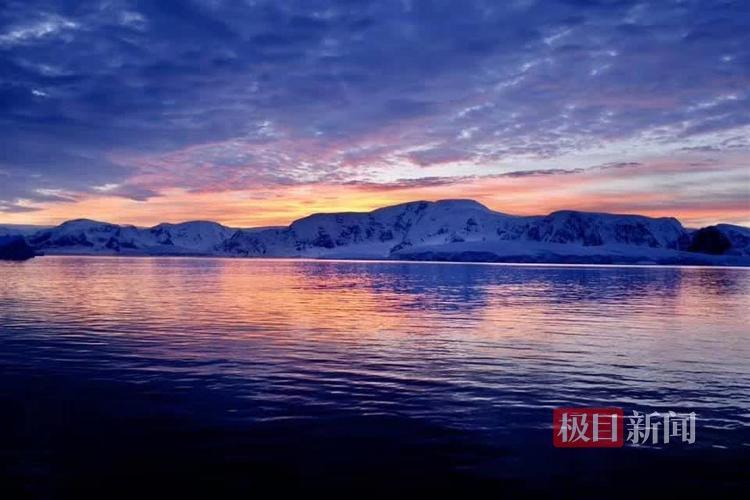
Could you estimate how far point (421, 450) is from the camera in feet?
38.0

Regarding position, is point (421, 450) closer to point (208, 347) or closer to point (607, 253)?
point (208, 347)

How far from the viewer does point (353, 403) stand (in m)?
15.0

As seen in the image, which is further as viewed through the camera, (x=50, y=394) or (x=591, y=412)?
(x=50, y=394)

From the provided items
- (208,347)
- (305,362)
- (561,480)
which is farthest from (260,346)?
(561,480)

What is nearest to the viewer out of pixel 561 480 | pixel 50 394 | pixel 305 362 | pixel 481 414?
pixel 561 480

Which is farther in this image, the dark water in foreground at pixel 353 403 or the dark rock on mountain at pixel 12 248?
the dark rock on mountain at pixel 12 248

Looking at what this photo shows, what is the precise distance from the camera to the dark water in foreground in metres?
10.4

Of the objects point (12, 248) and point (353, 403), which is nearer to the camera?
point (353, 403)

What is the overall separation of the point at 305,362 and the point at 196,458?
9.44m

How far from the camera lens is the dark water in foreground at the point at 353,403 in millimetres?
10375

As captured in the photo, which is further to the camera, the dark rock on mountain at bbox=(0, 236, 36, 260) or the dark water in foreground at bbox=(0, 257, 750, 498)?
the dark rock on mountain at bbox=(0, 236, 36, 260)

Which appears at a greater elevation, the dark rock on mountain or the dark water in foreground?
the dark rock on mountain

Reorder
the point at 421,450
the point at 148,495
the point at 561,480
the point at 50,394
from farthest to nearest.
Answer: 1. the point at 50,394
2. the point at 421,450
3. the point at 561,480
4. the point at 148,495

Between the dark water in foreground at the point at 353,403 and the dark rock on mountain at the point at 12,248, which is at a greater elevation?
the dark rock on mountain at the point at 12,248
